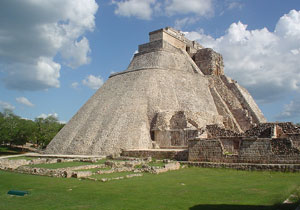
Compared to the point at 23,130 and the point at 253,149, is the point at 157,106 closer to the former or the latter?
the point at 253,149

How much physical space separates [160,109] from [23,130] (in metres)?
22.5

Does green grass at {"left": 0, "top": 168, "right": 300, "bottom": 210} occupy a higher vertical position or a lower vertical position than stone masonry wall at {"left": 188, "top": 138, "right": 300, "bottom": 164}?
lower

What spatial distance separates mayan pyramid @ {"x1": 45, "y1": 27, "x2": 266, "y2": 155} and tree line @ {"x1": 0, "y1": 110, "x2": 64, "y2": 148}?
37.1ft

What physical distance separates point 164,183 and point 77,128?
61.8ft

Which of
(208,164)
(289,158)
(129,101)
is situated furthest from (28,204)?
(129,101)

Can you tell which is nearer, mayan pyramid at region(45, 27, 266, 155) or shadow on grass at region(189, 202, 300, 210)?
shadow on grass at region(189, 202, 300, 210)

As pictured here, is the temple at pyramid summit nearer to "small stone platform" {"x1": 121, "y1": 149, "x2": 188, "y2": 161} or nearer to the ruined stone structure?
the ruined stone structure

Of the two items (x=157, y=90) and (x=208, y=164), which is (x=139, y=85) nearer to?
(x=157, y=90)

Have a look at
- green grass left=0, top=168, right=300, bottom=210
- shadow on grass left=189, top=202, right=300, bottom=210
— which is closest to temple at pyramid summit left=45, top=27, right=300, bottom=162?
green grass left=0, top=168, right=300, bottom=210

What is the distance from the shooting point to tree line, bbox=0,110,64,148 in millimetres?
37281

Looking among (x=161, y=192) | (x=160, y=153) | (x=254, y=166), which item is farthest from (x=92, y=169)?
(x=254, y=166)

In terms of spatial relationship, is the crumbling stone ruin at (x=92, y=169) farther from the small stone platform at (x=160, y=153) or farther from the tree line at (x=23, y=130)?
the tree line at (x=23, y=130)

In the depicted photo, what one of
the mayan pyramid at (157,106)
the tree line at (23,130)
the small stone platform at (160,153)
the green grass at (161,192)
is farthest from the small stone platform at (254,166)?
the tree line at (23,130)

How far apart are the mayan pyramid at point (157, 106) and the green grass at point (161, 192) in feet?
36.1
